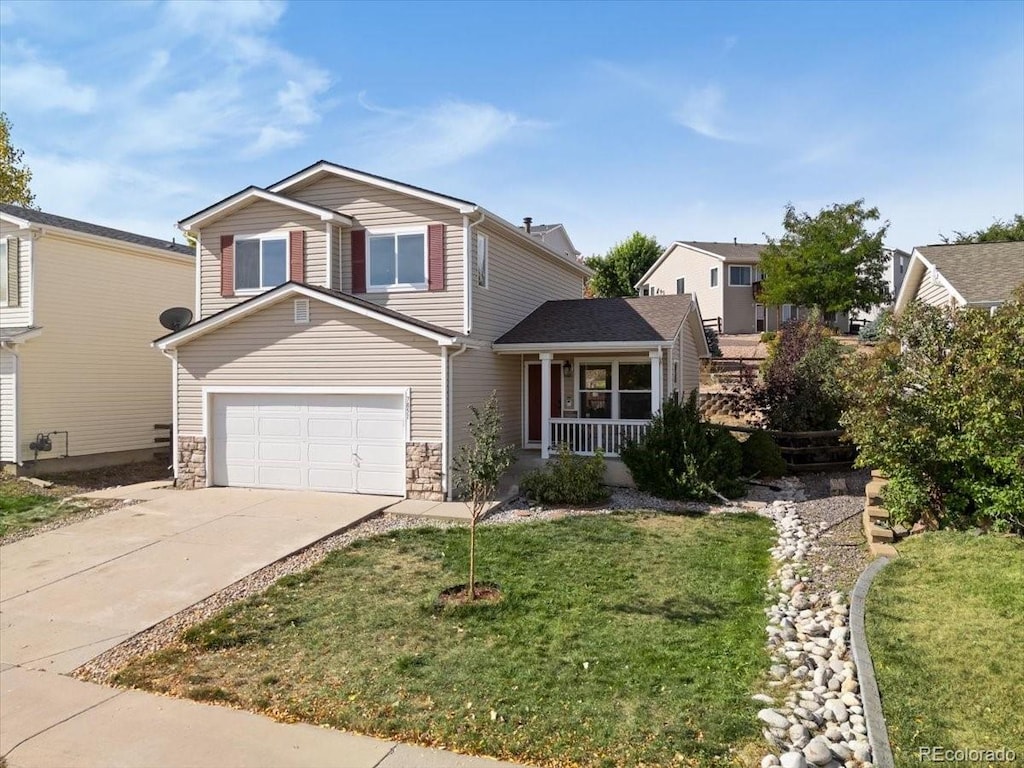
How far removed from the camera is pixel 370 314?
12.1 metres

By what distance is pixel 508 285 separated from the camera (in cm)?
1523

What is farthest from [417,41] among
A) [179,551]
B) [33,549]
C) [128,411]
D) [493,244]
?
[128,411]

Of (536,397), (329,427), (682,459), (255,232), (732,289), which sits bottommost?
(682,459)

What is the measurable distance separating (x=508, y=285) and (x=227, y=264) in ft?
21.0

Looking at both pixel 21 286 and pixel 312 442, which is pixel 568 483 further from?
pixel 21 286

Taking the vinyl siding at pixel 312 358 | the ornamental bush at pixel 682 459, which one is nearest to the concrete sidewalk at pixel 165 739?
the vinyl siding at pixel 312 358

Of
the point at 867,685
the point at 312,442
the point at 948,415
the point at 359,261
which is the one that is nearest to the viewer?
the point at 867,685

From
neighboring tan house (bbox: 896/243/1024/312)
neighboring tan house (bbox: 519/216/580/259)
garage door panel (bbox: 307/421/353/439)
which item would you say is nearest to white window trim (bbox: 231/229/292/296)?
garage door panel (bbox: 307/421/353/439)

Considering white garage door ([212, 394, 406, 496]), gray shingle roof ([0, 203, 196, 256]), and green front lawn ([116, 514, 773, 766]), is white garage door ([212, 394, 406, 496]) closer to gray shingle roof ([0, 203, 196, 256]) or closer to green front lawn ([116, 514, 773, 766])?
green front lawn ([116, 514, 773, 766])

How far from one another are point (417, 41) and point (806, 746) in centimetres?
1199

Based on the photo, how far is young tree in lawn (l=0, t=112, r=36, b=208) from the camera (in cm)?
3164

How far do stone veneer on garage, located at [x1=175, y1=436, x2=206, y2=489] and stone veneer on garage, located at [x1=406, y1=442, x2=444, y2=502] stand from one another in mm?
4685

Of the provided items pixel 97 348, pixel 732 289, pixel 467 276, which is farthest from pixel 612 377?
pixel 732 289

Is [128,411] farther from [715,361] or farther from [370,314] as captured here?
[715,361]
